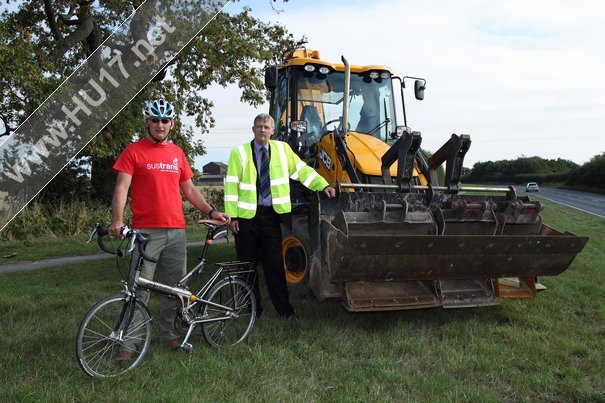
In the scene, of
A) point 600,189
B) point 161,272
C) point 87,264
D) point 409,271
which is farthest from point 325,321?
point 600,189

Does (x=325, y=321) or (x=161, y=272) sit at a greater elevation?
(x=161, y=272)

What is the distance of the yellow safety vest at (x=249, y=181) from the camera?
16.8ft

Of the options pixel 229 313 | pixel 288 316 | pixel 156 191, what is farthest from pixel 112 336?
pixel 288 316

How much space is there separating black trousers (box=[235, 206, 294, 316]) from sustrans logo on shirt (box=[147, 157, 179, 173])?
98 centimetres

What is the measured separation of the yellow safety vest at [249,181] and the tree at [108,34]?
10.1 m

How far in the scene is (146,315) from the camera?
4.21 metres

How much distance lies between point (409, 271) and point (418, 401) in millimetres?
1523

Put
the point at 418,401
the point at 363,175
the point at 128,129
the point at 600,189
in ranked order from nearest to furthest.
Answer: the point at 418,401 < the point at 363,175 < the point at 128,129 < the point at 600,189

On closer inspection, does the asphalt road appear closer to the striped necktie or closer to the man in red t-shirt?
the striped necktie

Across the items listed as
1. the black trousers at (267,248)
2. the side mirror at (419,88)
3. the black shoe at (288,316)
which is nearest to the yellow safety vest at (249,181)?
the black trousers at (267,248)

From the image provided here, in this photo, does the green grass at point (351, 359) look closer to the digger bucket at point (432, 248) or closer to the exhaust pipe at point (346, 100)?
the digger bucket at point (432, 248)

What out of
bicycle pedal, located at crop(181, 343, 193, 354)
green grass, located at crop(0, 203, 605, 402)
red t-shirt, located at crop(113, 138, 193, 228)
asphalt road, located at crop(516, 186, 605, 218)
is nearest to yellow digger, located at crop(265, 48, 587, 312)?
green grass, located at crop(0, 203, 605, 402)

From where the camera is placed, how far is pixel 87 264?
10.1 meters

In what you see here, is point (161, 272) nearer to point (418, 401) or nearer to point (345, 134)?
point (418, 401)
